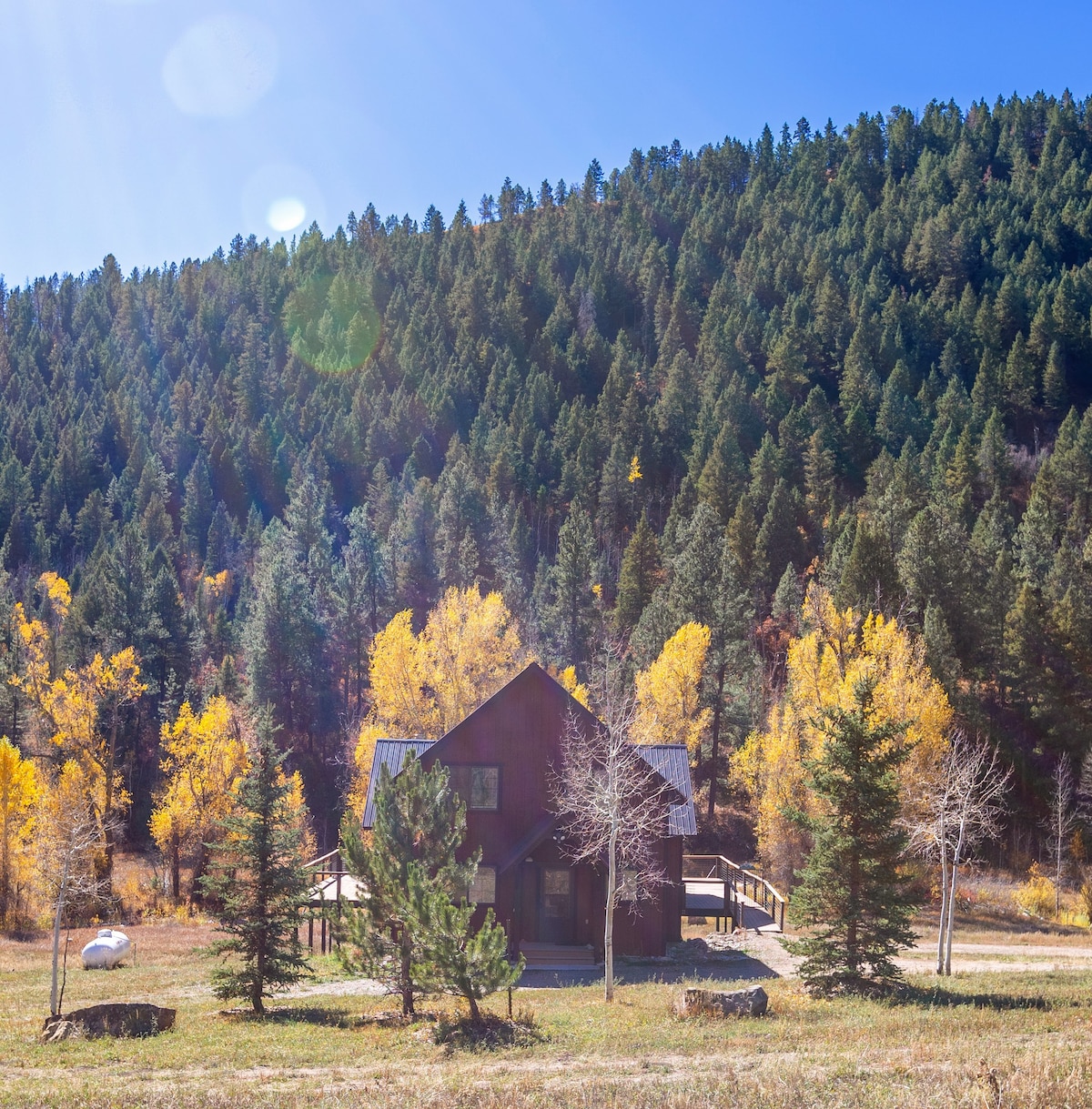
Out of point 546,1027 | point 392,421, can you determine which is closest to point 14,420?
point 392,421

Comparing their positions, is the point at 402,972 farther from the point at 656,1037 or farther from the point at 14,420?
the point at 14,420

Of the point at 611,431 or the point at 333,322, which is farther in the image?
the point at 333,322

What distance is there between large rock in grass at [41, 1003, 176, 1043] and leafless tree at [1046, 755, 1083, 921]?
1524 inches

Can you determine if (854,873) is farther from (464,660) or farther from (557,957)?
(464,660)

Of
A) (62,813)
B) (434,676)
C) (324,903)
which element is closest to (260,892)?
(324,903)

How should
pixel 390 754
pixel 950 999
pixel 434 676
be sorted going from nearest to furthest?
pixel 950 999, pixel 390 754, pixel 434 676

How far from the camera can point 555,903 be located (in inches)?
1124

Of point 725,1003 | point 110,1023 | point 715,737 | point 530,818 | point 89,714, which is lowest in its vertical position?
point 110,1023

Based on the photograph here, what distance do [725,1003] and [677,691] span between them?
3174cm

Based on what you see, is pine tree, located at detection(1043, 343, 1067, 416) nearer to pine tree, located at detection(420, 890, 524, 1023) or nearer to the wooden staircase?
the wooden staircase

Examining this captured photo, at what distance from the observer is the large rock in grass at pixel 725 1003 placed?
17641 mm

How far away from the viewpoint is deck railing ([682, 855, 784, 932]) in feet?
106

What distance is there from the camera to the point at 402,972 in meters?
18.5

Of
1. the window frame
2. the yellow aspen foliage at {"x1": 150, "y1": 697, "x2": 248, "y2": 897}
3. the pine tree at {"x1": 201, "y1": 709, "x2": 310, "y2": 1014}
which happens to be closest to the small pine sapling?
the pine tree at {"x1": 201, "y1": 709, "x2": 310, "y2": 1014}
